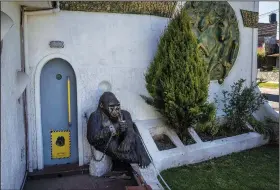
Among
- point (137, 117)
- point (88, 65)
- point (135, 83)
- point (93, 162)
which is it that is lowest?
point (93, 162)

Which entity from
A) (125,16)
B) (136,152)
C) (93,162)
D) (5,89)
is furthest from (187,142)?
(5,89)

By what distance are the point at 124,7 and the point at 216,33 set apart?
284 centimetres

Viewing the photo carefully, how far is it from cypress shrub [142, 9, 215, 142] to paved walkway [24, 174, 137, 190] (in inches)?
72.0

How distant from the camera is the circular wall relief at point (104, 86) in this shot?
6.08 meters

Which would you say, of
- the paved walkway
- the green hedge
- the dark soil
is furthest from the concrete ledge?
the green hedge

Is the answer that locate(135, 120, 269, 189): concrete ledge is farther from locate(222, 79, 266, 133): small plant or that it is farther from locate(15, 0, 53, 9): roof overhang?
locate(15, 0, 53, 9): roof overhang

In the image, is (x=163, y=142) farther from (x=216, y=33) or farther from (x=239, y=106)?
(x=216, y=33)

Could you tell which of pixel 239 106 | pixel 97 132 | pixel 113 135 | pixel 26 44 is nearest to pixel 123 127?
pixel 113 135

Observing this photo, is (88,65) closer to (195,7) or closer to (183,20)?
(183,20)

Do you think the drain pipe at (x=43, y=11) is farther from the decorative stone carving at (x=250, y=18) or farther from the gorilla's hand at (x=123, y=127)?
the decorative stone carving at (x=250, y=18)

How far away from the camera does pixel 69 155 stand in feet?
19.4

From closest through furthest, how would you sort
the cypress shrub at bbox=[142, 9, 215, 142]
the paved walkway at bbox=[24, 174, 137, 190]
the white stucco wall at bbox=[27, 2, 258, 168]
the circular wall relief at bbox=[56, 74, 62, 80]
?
the paved walkway at bbox=[24, 174, 137, 190] < the white stucco wall at bbox=[27, 2, 258, 168] < the circular wall relief at bbox=[56, 74, 62, 80] < the cypress shrub at bbox=[142, 9, 215, 142]

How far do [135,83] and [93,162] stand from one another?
1.98m

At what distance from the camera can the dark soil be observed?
6.30m
